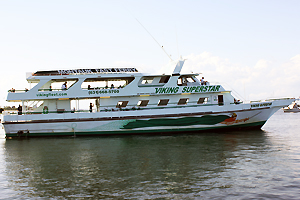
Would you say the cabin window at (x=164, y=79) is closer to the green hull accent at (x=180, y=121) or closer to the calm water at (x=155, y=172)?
the green hull accent at (x=180, y=121)

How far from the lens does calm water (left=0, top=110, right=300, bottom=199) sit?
817cm

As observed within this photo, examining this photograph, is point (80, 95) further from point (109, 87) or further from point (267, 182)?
point (267, 182)

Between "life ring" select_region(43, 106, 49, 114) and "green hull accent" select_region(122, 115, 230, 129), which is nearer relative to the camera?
"green hull accent" select_region(122, 115, 230, 129)

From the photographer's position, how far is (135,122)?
70.5 feet

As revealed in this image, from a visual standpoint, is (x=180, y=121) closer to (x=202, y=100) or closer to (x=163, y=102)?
(x=163, y=102)

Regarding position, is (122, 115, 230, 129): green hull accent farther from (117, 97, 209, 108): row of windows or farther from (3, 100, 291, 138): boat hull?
(117, 97, 209, 108): row of windows

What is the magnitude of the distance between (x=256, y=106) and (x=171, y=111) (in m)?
6.50

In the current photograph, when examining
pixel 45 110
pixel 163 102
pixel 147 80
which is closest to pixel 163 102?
pixel 163 102

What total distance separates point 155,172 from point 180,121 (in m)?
11.5

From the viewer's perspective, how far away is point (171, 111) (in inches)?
859

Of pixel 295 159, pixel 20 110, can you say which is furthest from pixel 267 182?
→ pixel 20 110

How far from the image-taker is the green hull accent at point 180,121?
2147 centimetres

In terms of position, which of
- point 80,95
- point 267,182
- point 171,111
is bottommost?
point 267,182

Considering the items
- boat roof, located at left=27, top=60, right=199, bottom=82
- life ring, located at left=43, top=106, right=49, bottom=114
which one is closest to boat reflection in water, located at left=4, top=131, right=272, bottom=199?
life ring, located at left=43, top=106, right=49, bottom=114
